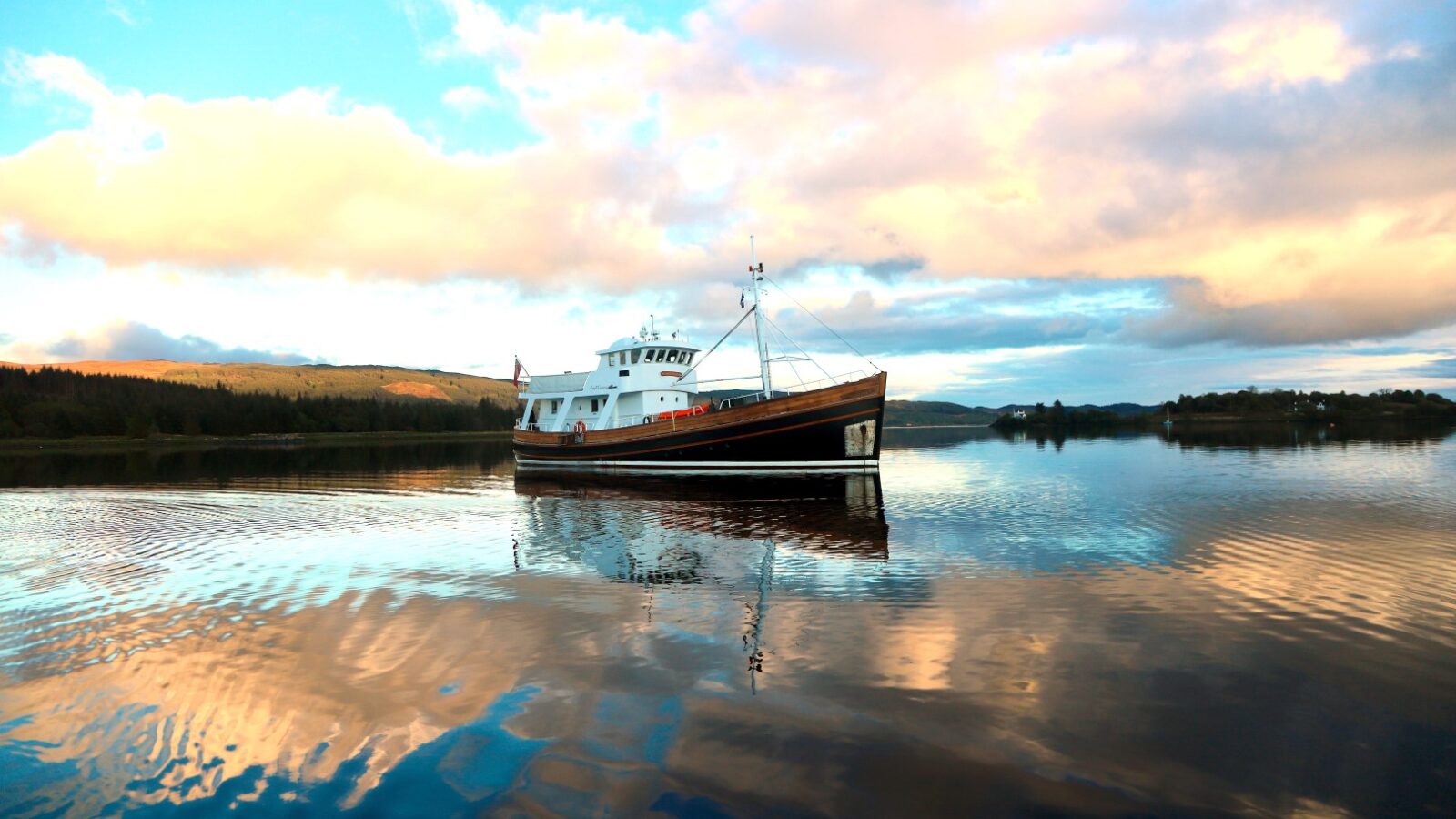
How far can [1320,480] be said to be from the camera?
27.5m

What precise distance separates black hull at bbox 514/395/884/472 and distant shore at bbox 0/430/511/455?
96.6m

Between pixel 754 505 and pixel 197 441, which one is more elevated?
pixel 197 441

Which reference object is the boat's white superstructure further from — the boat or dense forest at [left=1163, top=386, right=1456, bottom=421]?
dense forest at [left=1163, top=386, right=1456, bottom=421]

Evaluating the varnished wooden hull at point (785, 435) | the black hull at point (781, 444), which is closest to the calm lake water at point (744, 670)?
the varnished wooden hull at point (785, 435)

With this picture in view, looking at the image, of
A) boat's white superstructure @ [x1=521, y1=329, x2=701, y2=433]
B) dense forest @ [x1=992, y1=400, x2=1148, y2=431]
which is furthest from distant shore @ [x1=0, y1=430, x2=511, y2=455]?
dense forest @ [x1=992, y1=400, x2=1148, y2=431]

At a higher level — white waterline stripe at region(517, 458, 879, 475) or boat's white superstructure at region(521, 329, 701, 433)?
boat's white superstructure at region(521, 329, 701, 433)

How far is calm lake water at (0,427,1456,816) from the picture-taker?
5676mm

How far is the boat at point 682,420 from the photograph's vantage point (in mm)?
32781

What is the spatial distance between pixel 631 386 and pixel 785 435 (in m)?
10.7

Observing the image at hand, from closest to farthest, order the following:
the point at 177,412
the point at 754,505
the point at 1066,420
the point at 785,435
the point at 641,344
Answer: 1. the point at 754,505
2. the point at 785,435
3. the point at 641,344
4. the point at 177,412
5. the point at 1066,420

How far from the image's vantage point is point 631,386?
39.6 meters

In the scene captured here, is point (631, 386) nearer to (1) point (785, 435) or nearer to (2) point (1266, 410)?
(1) point (785, 435)

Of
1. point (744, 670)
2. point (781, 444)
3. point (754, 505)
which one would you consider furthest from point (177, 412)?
point (744, 670)

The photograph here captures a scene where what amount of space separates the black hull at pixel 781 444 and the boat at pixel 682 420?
44 mm
